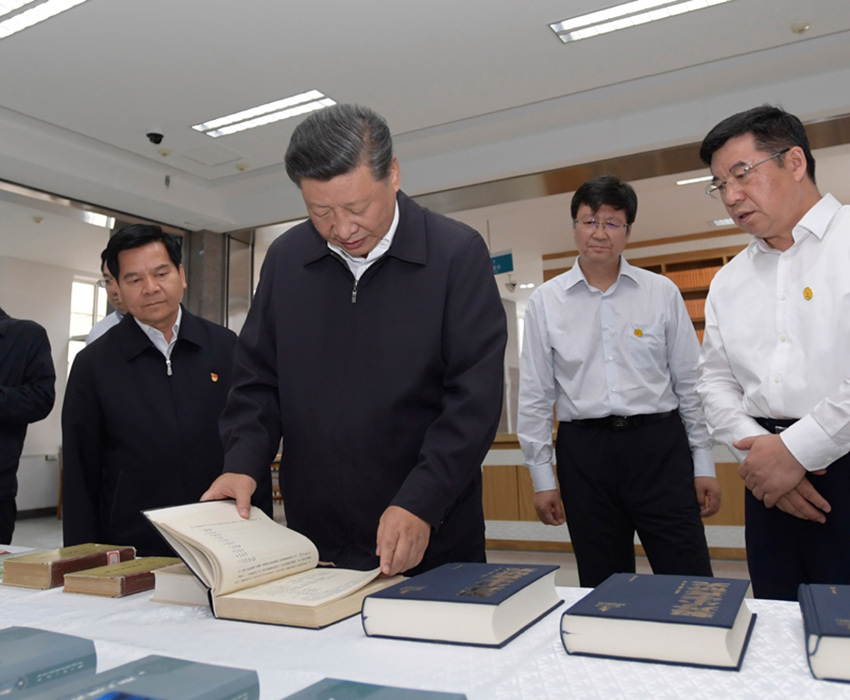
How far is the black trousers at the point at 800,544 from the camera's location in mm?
1440

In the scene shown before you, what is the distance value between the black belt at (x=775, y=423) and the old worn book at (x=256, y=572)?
991mm

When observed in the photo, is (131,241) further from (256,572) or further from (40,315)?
(40,315)

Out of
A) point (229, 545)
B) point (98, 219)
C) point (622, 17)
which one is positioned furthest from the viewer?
point (98, 219)

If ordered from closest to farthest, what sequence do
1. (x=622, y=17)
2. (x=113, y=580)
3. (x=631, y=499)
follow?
Answer: (x=113, y=580) < (x=631, y=499) < (x=622, y=17)

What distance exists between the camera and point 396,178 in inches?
57.1

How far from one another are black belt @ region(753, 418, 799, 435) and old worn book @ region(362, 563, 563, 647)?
910 millimetres

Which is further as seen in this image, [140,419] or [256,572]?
[140,419]

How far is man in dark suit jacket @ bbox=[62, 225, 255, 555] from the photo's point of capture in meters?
1.79

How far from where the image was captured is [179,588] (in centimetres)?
105

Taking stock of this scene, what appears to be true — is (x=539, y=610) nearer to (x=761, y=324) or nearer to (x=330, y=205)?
(x=330, y=205)

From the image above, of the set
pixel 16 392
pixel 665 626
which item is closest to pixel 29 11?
pixel 16 392

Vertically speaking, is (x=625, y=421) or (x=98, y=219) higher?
(x=98, y=219)

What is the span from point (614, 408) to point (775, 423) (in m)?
0.70

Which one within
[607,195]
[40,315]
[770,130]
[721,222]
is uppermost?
[721,222]
